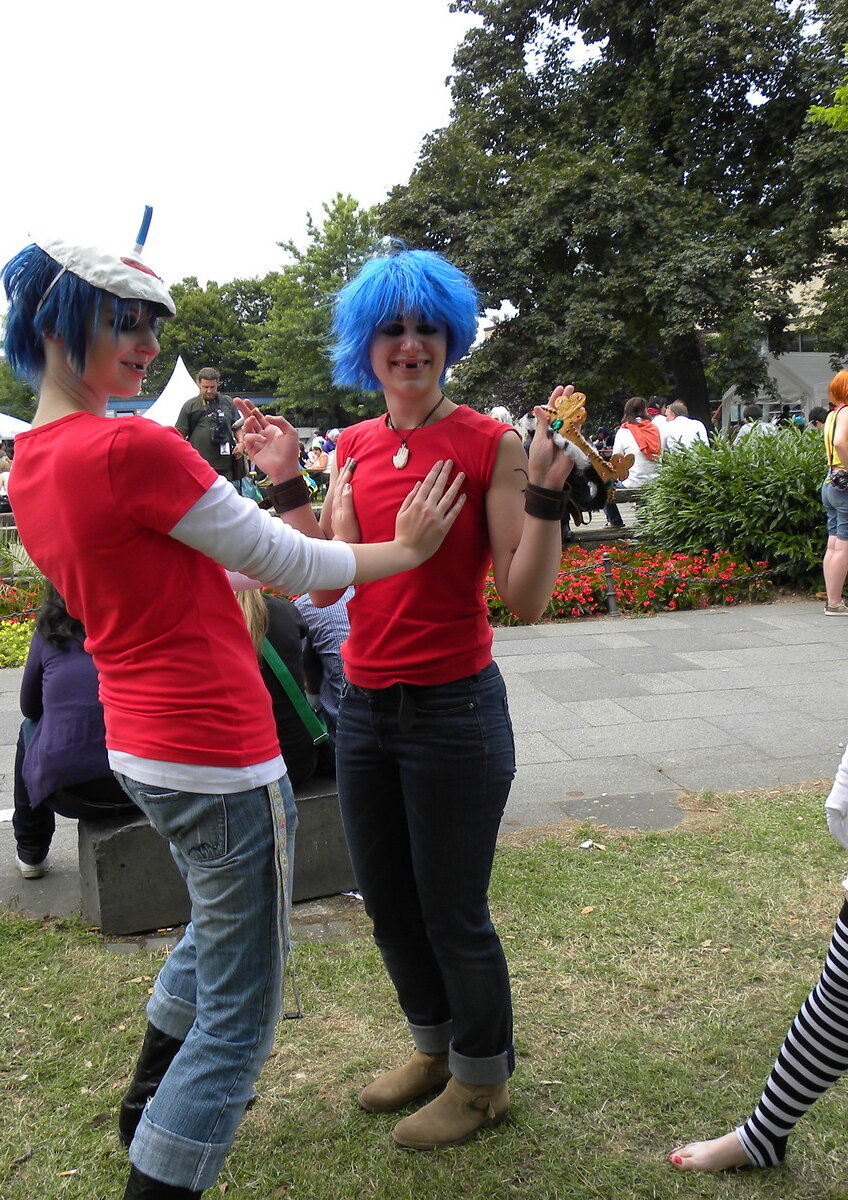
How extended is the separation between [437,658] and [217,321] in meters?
64.3

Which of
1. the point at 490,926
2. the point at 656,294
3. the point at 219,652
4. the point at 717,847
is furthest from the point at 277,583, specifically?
the point at 656,294

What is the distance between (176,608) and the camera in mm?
1756

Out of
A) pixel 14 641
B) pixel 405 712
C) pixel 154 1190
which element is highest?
pixel 405 712

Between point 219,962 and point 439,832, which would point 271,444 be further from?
point 219,962

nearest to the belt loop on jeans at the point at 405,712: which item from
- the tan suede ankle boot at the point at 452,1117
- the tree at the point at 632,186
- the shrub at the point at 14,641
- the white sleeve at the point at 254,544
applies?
the white sleeve at the point at 254,544

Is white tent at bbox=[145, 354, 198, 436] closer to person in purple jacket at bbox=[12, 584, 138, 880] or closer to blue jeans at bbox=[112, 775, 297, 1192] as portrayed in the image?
person in purple jacket at bbox=[12, 584, 138, 880]

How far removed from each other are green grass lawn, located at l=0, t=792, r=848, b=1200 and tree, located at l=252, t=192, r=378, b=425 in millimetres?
38922

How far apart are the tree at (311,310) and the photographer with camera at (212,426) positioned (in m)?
31.4

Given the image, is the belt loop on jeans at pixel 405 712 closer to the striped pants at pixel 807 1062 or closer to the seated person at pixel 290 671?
the striped pants at pixel 807 1062

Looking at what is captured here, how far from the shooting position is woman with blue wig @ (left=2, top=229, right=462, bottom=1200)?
1.67 metres

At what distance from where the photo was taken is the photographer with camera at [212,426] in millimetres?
Result: 10250

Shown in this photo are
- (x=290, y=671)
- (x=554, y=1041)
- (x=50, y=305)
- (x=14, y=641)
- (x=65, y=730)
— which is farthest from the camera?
(x=14, y=641)

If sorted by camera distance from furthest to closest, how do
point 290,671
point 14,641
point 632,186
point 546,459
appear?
point 632,186, point 14,641, point 290,671, point 546,459

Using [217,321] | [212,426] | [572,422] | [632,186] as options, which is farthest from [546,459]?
[217,321]
